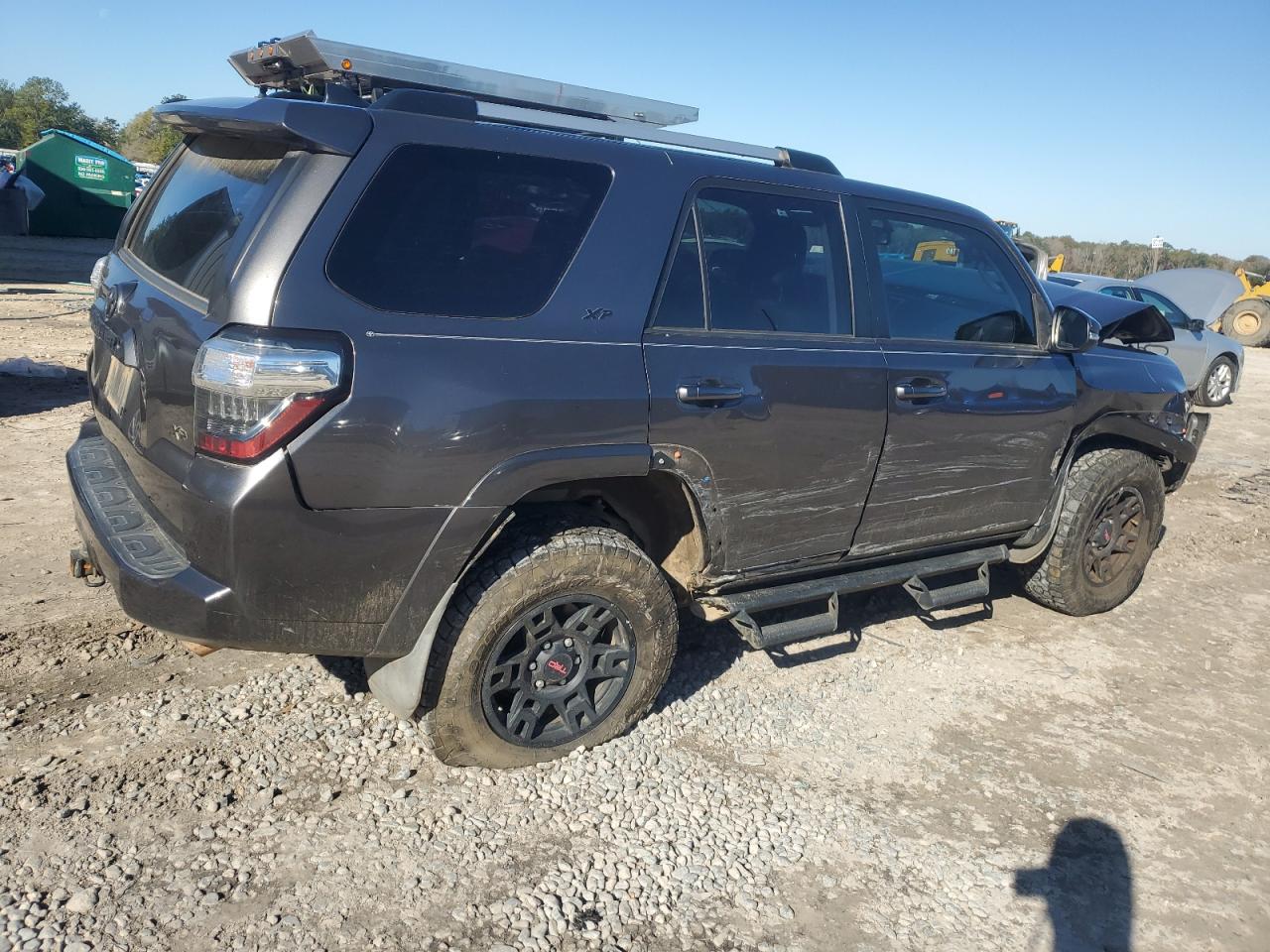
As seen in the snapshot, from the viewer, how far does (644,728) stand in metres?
3.71

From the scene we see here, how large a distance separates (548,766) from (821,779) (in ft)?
3.22

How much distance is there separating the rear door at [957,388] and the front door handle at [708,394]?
0.81 meters

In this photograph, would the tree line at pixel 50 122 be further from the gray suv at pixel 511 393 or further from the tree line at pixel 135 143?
the gray suv at pixel 511 393

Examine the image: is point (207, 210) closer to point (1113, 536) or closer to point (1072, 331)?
point (1072, 331)

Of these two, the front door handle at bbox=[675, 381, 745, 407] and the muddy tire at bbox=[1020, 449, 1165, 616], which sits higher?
the front door handle at bbox=[675, 381, 745, 407]

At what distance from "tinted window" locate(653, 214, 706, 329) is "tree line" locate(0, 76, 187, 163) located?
49.0 metres

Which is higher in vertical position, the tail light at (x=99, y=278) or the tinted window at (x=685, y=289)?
the tinted window at (x=685, y=289)

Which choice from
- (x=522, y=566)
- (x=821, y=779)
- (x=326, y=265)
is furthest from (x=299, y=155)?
(x=821, y=779)

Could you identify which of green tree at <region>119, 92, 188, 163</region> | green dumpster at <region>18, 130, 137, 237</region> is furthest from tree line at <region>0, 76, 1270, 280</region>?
green dumpster at <region>18, 130, 137, 237</region>

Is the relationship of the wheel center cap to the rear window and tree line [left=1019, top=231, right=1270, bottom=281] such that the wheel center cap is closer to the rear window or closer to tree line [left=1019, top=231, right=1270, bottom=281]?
the rear window

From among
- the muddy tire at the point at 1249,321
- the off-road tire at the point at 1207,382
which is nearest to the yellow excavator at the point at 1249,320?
the muddy tire at the point at 1249,321

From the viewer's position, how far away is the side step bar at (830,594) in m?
3.72

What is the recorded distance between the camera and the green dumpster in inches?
870

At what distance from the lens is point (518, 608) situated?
3141mm
